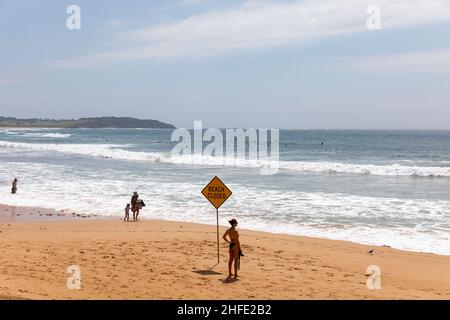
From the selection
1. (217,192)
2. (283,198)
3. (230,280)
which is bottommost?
(230,280)

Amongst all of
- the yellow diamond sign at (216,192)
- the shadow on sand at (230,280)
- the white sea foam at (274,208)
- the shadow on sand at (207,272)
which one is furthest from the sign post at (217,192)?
the white sea foam at (274,208)

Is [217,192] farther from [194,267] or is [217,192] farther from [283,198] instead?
[283,198]

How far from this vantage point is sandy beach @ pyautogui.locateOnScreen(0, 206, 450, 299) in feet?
34.6

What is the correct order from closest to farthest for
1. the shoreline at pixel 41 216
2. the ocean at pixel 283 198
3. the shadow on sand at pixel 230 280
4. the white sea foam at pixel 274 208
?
1. the shadow on sand at pixel 230 280
2. the white sea foam at pixel 274 208
3. the ocean at pixel 283 198
4. the shoreline at pixel 41 216

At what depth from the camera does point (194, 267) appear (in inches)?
501

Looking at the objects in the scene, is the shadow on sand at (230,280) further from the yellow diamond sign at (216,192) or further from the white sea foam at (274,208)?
the white sea foam at (274,208)

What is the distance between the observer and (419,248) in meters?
16.0

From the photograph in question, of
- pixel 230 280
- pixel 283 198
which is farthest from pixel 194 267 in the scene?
pixel 283 198

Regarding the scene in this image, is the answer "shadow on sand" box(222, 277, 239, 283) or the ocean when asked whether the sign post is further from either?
the ocean

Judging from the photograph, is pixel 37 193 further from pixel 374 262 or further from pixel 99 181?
pixel 374 262

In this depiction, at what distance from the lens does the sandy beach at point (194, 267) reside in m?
10.5

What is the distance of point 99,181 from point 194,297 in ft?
80.8

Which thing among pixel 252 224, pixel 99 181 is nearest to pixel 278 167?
pixel 99 181

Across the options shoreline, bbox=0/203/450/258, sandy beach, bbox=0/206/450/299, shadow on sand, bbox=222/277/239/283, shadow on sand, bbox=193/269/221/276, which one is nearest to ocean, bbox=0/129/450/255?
shoreline, bbox=0/203/450/258
